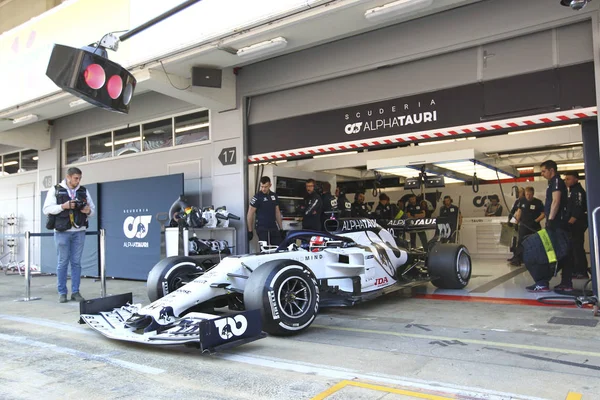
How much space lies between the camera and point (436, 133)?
22.9ft

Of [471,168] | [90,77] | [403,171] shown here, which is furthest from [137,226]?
[471,168]

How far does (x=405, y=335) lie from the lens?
4.48 metres

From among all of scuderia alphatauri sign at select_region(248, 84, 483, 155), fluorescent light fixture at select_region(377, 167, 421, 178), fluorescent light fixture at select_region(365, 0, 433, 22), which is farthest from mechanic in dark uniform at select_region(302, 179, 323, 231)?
fluorescent light fixture at select_region(365, 0, 433, 22)

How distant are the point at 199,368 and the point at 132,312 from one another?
1.40 m

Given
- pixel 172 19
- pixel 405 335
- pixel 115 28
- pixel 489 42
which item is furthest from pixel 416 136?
pixel 115 28

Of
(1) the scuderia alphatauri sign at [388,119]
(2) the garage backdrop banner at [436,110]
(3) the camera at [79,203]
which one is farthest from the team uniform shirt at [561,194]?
(3) the camera at [79,203]

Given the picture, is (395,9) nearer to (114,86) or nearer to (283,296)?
(114,86)

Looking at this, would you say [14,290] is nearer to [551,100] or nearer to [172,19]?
[172,19]

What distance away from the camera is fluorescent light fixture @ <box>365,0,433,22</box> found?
5.72m

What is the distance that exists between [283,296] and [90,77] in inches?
117

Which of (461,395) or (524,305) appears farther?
(524,305)

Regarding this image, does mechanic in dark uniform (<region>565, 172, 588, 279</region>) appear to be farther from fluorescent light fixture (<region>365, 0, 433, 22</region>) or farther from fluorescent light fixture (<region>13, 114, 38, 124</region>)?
fluorescent light fixture (<region>13, 114, 38, 124</region>)

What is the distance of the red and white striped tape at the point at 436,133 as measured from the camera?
235 inches

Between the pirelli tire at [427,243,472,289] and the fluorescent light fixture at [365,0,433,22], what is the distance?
3.25 meters
